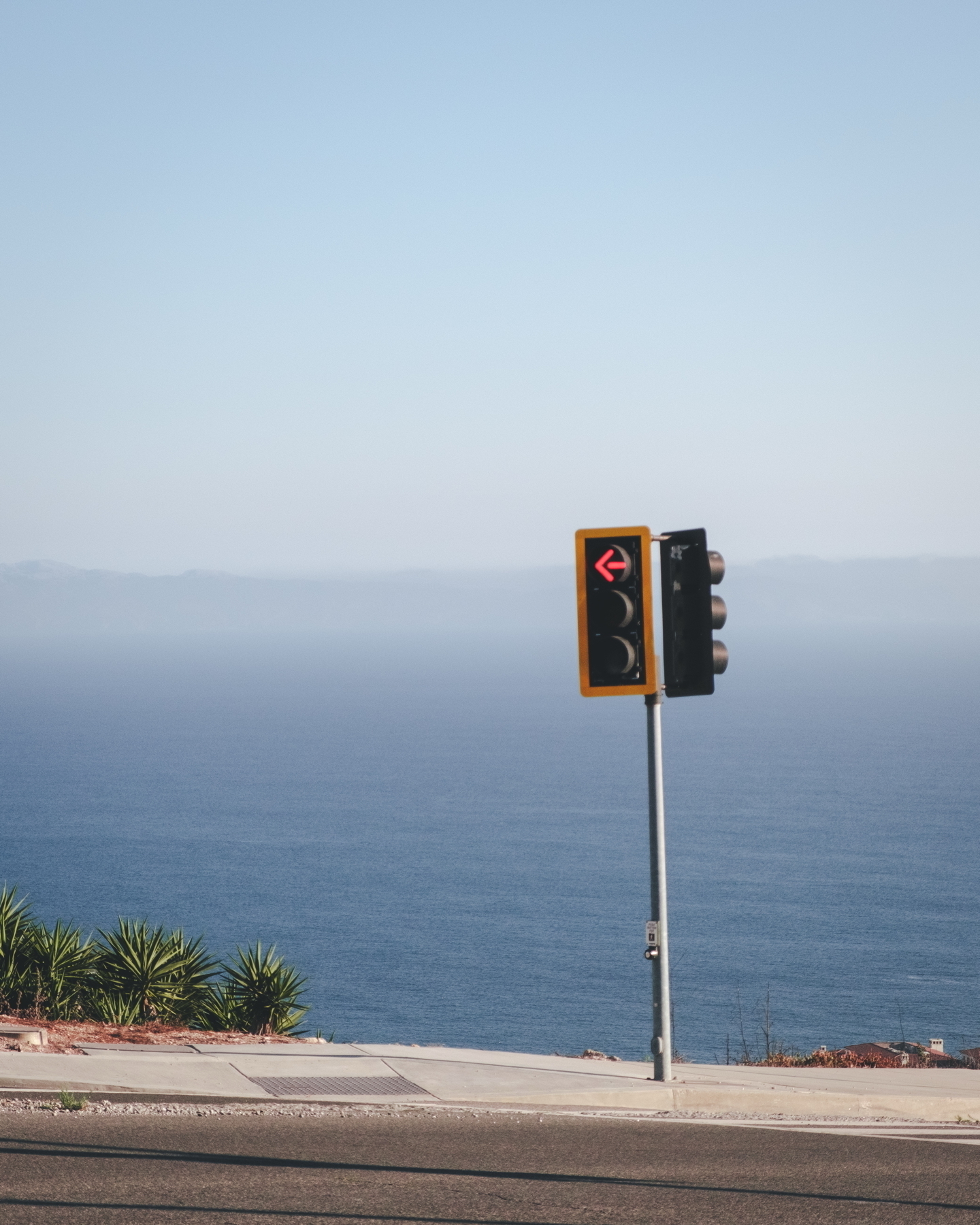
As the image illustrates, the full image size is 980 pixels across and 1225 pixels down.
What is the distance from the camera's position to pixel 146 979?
13.1m

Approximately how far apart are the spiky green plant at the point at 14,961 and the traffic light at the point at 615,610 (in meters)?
6.07

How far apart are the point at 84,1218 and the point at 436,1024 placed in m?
62.1

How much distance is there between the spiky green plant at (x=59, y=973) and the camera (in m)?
12.6

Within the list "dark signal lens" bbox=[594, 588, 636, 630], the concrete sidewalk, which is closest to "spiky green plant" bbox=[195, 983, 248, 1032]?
the concrete sidewalk

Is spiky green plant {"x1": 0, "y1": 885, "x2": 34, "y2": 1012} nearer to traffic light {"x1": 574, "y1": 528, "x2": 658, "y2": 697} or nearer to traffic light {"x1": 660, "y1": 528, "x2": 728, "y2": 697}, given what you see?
traffic light {"x1": 574, "y1": 528, "x2": 658, "y2": 697}

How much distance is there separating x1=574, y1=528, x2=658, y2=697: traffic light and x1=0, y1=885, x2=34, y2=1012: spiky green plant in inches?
239

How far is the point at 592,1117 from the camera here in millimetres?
9023

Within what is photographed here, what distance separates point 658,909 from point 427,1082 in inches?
86.0

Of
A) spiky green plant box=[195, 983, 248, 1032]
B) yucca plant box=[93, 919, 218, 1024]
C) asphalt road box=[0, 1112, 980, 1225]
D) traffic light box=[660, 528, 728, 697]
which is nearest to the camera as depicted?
asphalt road box=[0, 1112, 980, 1225]

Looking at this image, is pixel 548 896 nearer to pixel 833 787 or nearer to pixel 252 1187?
pixel 833 787

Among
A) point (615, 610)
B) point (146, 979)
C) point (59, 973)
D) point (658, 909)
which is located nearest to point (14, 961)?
point (59, 973)

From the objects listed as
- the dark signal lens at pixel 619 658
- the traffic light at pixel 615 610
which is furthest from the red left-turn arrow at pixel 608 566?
the dark signal lens at pixel 619 658

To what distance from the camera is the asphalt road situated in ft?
21.2

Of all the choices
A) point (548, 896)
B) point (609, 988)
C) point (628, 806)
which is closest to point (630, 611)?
point (609, 988)
